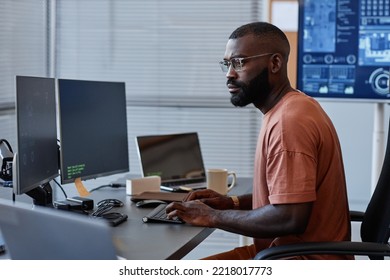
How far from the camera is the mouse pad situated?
2430 millimetres

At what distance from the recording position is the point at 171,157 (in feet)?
9.55

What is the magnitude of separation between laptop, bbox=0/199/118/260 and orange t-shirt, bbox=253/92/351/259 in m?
0.80

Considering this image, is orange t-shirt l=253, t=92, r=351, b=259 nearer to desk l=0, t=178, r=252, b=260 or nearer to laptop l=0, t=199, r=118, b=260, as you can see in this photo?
desk l=0, t=178, r=252, b=260

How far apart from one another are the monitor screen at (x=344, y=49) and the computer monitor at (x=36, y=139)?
158 centimetres

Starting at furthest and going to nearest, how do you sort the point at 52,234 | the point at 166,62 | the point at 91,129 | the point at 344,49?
1. the point at 166,62
2. the point at 344,49
3. the point at 91,129
4. the point at 52,234

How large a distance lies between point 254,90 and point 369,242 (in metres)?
0.58

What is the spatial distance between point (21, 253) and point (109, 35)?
272 cm

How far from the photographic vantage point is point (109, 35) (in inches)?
153

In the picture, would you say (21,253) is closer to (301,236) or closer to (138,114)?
(301,236)

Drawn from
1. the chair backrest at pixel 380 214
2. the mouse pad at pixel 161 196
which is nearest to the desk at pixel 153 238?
the mouse pad at pixel 161 196

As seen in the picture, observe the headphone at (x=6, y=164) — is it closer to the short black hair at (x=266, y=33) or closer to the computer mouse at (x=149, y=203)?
the computer mouse at (x=149, y=203)

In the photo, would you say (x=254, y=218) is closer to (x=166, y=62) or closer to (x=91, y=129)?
(x=91, y=129)

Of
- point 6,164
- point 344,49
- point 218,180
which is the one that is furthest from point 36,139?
point 344,49
